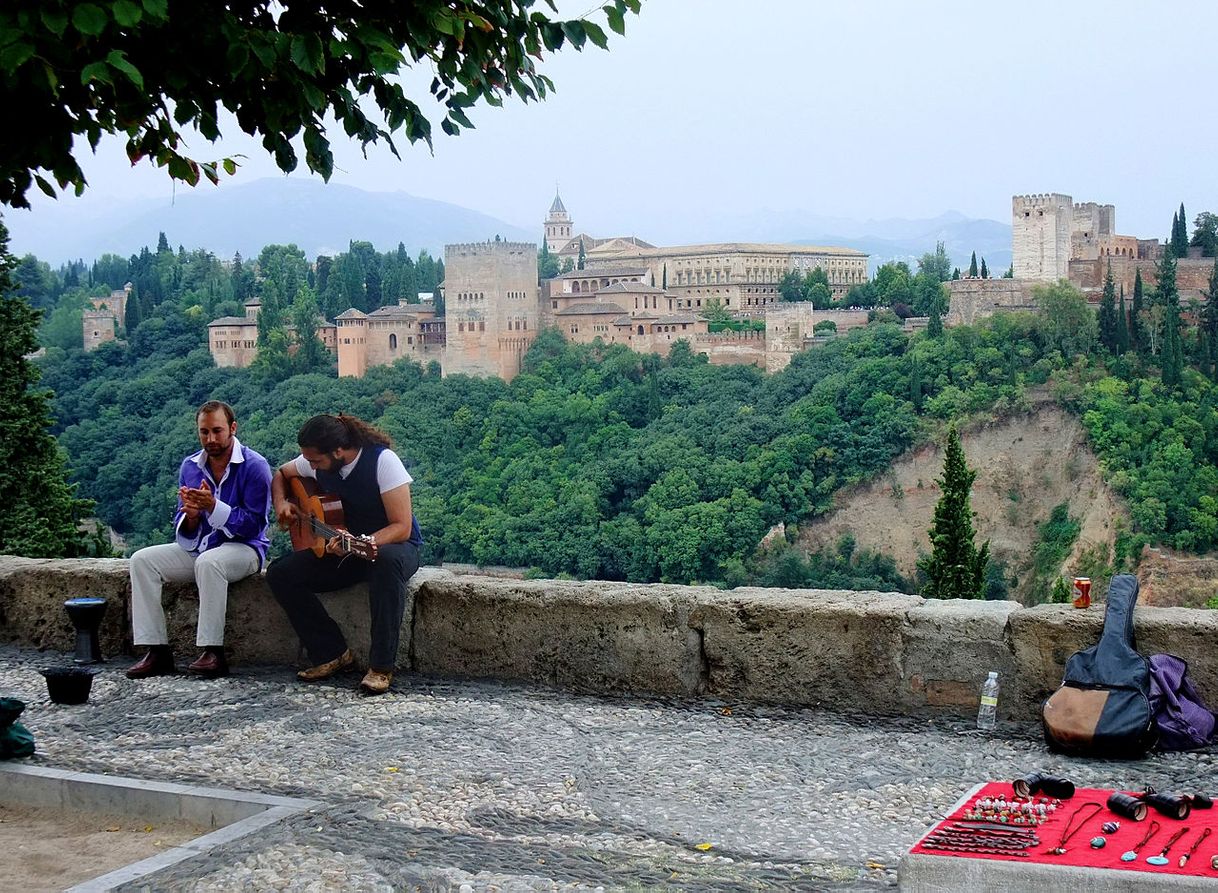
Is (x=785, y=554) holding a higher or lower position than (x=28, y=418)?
lower

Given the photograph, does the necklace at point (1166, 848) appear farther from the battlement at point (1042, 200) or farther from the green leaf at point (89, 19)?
the battlement at point (1042, 200)

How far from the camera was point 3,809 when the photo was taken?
4.13 meters

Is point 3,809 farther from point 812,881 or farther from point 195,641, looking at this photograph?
point 812,881

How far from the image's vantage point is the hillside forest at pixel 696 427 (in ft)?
140

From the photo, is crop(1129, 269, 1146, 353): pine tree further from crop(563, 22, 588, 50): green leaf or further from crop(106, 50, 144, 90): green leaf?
crop(106, 50, 144, 90): green leaf

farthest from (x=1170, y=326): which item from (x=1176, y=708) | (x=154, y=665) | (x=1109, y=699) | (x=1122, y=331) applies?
(x=154, y=665)

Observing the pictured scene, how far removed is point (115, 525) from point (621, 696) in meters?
47.2

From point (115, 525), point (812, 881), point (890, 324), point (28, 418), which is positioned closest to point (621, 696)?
point (812, 881)

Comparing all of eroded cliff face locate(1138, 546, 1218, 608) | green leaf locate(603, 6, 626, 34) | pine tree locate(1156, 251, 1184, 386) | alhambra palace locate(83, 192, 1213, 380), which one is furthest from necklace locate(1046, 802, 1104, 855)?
alhambra palace locate(83, 192, 1213, 380)

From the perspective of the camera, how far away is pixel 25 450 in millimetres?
15031

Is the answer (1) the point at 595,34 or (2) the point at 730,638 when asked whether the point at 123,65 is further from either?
(2) the point at 730,638

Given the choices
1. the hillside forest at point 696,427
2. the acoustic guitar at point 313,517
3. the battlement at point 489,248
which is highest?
the battlement at point 489,248

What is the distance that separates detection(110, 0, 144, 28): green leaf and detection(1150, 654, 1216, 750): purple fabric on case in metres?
3.18

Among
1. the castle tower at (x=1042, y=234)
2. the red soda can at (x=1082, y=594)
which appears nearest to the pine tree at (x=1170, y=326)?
the castle tower at (x=1042, y=234)
